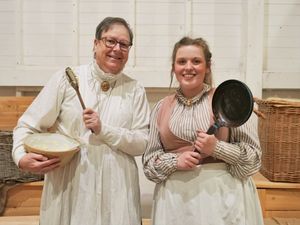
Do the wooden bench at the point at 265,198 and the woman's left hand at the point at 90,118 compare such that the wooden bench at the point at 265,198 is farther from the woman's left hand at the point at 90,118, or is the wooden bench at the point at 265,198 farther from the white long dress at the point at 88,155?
the woman's left hand at the point at 90,118

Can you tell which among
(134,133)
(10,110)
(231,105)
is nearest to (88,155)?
(134,133)

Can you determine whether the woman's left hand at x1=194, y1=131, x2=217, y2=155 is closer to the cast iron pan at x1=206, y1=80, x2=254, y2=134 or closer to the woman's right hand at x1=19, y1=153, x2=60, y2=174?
the cast iron pan at x1=206, y1=80, x2=254, y2=134

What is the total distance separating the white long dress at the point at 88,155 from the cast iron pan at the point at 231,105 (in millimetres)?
292

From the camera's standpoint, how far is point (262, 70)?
2.14 metres

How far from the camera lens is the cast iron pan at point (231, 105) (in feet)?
3.55

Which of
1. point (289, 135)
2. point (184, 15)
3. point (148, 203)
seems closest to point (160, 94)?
point (184, 15)

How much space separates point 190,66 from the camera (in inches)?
45.7

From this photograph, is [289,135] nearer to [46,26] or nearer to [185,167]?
[185,167]

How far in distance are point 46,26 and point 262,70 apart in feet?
4.16

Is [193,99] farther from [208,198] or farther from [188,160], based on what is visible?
[208,198]

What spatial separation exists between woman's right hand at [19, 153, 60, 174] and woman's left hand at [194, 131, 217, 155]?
440mm

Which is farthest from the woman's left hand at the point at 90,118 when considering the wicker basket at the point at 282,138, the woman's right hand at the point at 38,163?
the wicker basket at the point at 282,138

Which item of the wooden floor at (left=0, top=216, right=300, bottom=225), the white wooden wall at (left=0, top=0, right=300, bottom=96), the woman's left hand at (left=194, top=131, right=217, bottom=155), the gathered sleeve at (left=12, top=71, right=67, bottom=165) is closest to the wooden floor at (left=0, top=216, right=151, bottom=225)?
the wooden floor at (left=0, top=216, right=300, bottom=225)

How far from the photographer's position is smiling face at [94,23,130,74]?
123 centimetres
